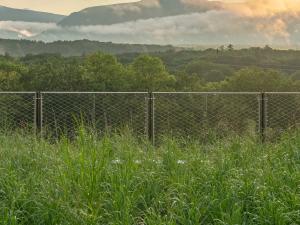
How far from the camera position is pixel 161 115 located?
9133mm

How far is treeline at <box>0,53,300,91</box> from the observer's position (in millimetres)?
26375

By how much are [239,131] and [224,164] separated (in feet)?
6.64

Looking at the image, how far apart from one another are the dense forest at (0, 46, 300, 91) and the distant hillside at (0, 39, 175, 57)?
2.76 m

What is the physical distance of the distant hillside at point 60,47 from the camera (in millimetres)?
37175

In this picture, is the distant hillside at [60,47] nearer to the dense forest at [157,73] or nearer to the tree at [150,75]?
the dense forest at [157,73]

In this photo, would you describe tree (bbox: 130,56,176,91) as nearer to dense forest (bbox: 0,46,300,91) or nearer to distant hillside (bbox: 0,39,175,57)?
dense forest (bbox: 0,46,300,91)

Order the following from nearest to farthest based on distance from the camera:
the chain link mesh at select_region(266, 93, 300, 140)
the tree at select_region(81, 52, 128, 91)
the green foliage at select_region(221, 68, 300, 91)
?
the chain link mesh at select_region(266, 93, 300, 140)
the tree at select_region(81, 52, 128, 91)
the green foliage at select_region(221, 68, 300, 91)

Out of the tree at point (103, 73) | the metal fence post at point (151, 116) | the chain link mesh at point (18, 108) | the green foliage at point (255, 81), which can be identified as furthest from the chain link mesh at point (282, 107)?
the tree at point (103, 73)

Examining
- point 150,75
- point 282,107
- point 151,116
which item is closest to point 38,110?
point 151,116

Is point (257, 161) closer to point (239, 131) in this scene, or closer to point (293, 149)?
point (293, 149)

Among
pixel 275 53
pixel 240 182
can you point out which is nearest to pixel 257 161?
pixel 240 182

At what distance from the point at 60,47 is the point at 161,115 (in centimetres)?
3157

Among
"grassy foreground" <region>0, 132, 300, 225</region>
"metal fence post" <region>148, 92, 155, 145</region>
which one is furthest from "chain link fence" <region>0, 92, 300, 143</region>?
"grassy foreground" <region>0, 132, 300, 225</region>

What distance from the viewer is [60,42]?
40.4 m
